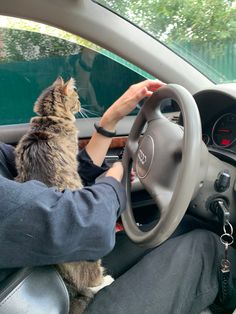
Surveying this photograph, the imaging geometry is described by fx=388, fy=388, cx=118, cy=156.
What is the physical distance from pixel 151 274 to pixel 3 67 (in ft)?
4.57

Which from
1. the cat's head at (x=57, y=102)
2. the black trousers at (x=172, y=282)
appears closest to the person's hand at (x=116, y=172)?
the black trousers at (x=172, y=282)

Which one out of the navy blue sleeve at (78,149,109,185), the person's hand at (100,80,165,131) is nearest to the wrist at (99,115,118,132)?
the person's hand at (100,80,165,131)

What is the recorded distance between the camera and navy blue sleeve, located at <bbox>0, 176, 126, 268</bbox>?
733 mm

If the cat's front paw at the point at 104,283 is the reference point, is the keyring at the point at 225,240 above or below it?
above

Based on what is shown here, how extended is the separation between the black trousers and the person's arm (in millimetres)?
461

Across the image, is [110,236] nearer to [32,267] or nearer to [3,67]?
[32,267]

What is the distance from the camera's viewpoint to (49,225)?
0.75 m

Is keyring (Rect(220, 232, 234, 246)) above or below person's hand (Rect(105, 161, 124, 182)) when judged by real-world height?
below

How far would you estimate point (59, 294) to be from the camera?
850 millimetres

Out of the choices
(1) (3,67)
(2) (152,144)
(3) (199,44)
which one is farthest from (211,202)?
(1) (3,67)

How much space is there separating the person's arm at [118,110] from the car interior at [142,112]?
0.05m

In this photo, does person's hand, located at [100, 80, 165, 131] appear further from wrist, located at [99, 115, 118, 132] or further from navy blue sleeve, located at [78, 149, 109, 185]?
navy blue sleeve, located at [78, 149, 109, 185]

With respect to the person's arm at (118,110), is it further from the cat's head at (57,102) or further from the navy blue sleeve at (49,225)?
the navy blue sleeve at (49,225)

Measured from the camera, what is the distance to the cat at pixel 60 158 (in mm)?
1085
